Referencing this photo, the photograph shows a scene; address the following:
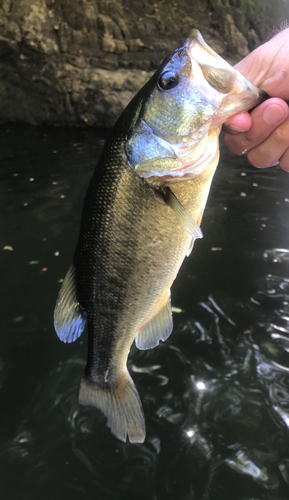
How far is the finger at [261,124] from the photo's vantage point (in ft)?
4.59

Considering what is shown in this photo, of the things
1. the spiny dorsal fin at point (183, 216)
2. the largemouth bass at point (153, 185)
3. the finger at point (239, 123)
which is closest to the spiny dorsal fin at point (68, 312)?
the largemouth bass at point (153, 185)

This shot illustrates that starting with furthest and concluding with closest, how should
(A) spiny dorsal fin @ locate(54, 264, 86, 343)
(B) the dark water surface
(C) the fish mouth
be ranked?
(B) the dark water surface → (A) spiny dorsal fin @ locate(54, 264, 86, 343) → (C) the fish mouth

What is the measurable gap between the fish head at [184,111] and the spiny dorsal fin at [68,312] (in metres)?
0.53

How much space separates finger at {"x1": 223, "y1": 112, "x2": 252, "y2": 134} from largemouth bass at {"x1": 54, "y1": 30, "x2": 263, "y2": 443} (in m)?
0.09

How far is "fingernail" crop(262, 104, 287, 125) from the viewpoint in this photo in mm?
1396

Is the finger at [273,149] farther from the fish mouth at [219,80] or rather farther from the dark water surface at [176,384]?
the dark water surface at [176,384]

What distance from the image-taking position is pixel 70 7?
7.43 meters

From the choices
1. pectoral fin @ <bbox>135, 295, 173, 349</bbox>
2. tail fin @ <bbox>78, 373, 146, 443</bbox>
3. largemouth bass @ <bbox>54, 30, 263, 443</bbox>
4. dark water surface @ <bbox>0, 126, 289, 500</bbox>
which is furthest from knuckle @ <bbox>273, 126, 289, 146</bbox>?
dark water surface @ <bbox>0, 126, 289, 500</bbox>

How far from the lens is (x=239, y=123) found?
141 centimetres

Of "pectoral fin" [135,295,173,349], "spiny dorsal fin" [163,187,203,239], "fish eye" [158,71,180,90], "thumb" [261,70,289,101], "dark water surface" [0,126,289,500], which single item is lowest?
"dark water surface" [0,126,289,500]

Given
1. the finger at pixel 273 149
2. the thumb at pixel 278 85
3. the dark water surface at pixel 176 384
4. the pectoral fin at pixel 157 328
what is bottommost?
the dark water surface at pixel 176 384

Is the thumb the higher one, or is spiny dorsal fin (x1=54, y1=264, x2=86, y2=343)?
the thumb

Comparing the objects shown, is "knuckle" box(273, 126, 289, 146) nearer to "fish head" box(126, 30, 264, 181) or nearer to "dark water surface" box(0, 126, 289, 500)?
"fish head" box(126, 30, 264, 181)

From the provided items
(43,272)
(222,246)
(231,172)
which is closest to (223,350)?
(222,246)
